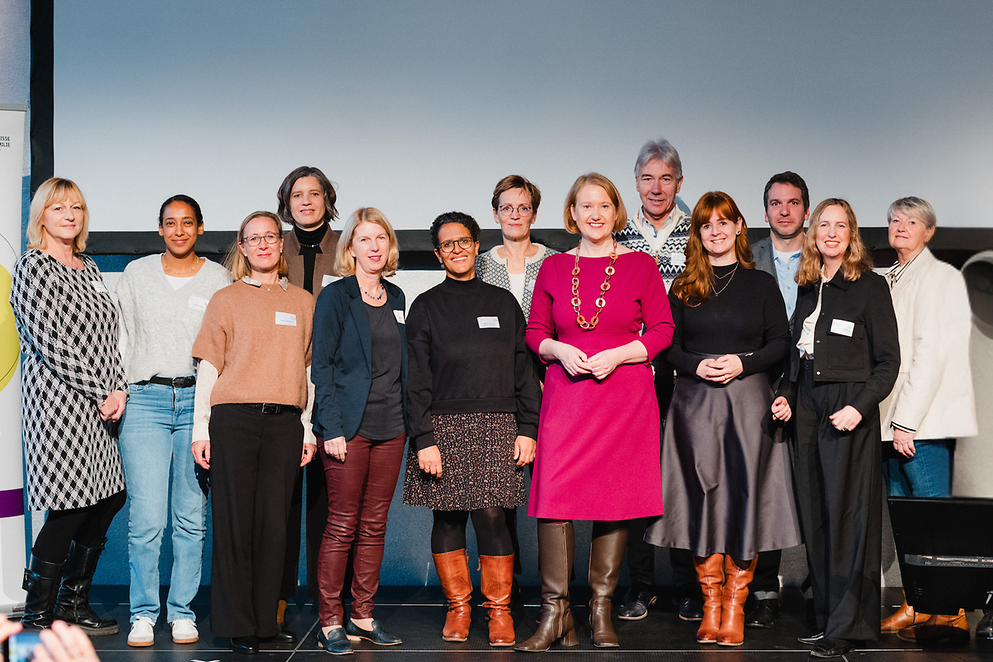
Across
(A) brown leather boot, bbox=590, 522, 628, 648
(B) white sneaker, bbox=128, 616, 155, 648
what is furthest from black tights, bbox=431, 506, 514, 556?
(B) white sneaker, bbox=128, 616, 155, 648

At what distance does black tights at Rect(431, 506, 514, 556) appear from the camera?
124 inches

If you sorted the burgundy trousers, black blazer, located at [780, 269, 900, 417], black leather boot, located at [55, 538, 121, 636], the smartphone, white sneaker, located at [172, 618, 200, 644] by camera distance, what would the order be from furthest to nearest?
1. black leather boot, located at [55, 538, 121, 636]
2. white sneaker, located at [172, 618, 200, 644]
3. the burgundy trousers
4. black blazer, located at [780, 269, 900, 417]
5. the smartphone

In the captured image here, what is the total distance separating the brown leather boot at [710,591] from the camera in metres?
3.15

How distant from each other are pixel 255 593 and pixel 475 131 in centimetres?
249

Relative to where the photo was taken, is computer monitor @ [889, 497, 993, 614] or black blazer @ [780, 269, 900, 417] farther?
black blazer @ [780, 269, 900, 417]

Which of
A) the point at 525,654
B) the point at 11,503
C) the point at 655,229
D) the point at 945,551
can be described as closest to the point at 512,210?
the point at 655,229

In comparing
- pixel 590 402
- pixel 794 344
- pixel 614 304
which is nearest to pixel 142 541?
pixel 590 402

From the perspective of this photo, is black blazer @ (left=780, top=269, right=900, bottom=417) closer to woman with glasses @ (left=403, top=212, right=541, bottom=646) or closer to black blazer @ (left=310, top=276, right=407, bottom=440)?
woman with glasses @ (left=403, top=212, right=541, bottom=646)

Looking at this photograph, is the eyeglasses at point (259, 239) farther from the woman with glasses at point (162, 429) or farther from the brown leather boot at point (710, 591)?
the brown leather boot at point (710, 591)

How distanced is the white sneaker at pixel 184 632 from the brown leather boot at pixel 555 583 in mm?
1319

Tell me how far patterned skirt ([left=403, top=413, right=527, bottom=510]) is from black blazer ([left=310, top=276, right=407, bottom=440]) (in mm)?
308

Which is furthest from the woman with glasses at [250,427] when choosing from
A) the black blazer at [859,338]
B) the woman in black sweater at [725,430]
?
the black blazer at [859,338]

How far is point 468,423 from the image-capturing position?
124 inches

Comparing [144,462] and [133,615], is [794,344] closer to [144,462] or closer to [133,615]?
[144,462]
